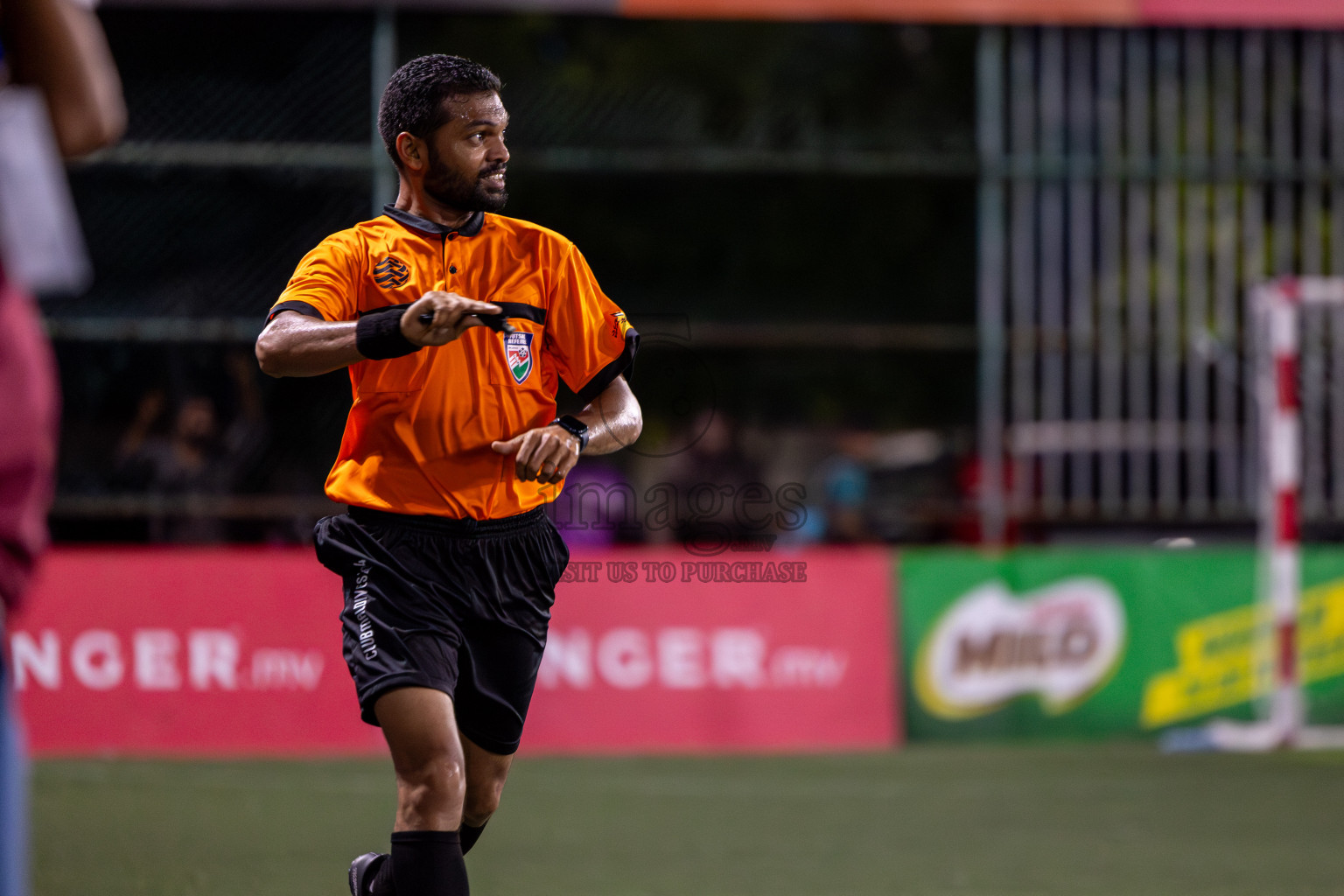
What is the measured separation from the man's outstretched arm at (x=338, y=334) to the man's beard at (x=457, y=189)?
0.48 m

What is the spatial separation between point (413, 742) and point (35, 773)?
6212 millimetres

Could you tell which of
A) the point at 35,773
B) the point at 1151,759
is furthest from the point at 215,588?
the point at 1151,759

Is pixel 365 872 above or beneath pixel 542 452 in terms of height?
beneath

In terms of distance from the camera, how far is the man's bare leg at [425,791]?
410 centimetres

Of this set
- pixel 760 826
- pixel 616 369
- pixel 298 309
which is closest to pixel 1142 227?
pixel 760 826

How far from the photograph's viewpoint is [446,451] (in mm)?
4340

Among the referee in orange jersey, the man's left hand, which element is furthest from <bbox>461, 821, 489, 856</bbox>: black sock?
the man's left hand

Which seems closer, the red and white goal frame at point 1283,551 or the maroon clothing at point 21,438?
the maroon clothing at point 21,438

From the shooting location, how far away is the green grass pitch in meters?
6.64

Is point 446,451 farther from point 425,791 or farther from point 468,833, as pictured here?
point 468,833

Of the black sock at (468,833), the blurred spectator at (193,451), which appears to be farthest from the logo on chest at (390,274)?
the blurred spectator at (193,451)

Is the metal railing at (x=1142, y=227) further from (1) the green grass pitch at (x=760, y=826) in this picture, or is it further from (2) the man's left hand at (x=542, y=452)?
(2) the man's left hand at (x=542, y=452)

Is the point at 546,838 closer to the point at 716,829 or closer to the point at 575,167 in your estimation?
the point at 716,829

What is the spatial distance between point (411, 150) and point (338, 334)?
2.09ft
